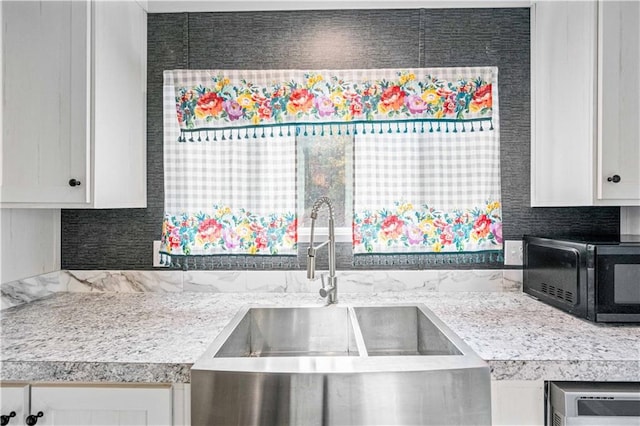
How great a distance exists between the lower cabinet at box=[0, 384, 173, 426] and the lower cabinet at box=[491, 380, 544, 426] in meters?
0.90

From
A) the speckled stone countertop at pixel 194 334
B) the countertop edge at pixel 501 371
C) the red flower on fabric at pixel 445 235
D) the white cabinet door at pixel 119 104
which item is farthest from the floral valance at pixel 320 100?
the countertop edge at pixel 501 371

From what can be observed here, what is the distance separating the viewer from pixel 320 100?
205 centimetres

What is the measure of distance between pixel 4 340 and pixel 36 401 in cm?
29

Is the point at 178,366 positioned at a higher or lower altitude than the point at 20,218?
lower

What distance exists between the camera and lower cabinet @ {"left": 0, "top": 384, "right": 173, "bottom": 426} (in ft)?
3.99

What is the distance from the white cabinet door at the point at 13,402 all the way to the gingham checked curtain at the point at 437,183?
1.34 m

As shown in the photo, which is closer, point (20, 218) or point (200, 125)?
point (20, 218)

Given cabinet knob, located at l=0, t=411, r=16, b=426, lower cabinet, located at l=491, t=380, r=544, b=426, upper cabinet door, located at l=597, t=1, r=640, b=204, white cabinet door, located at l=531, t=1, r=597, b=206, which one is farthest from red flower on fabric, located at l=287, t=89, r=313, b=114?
cabinet knob, located at l=0, t=411, r=16, b=426

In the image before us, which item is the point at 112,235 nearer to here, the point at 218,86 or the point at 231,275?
the point at 231,275

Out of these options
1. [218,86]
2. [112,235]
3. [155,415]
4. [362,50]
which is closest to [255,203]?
[218,86]

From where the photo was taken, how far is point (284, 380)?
3.74ft

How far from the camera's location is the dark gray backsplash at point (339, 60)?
207cm

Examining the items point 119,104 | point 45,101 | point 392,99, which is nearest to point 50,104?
point 45,101

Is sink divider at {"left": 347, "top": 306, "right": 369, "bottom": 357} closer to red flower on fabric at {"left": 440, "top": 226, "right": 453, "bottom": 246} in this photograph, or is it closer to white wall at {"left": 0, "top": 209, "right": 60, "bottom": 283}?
red flower on fabric at {"left": 440, "top": 226, "right": 453, "bottom": 246}
